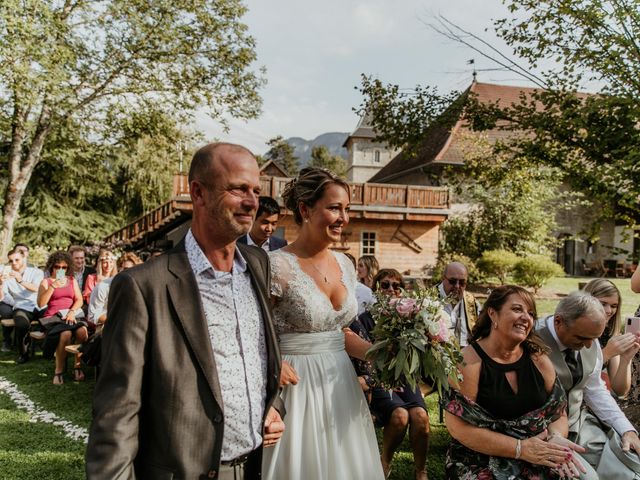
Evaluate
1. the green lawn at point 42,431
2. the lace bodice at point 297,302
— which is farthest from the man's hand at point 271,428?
the green lawn at point 42,431

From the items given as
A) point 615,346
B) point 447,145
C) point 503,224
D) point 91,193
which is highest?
point 447,145

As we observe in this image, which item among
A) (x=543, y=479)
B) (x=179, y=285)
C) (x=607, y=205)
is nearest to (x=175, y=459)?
(x=179, y=285)

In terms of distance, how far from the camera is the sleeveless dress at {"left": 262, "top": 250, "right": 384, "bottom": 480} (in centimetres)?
257

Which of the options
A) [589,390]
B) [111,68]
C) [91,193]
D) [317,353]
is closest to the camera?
[317,353]

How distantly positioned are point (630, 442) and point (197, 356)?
10.9 ft

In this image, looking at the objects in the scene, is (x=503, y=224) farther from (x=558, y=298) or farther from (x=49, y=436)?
(x=49, y=436)

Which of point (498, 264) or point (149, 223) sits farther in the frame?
point (149, 223)

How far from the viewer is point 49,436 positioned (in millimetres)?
5148

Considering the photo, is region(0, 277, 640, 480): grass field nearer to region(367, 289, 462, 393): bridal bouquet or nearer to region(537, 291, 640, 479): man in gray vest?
region(537, 291, 640, 479): man in gray vest

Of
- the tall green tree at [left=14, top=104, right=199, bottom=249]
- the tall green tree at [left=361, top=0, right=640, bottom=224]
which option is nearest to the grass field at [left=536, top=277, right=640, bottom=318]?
the tall green tree at [left=361, top=0, right=640, bottom=224]

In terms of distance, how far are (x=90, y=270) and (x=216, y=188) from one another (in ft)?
28.8

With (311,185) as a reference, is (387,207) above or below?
above

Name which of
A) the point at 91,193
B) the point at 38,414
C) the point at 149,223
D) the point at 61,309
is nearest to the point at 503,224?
the point at 149,223

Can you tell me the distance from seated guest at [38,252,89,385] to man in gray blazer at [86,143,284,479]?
665cm
